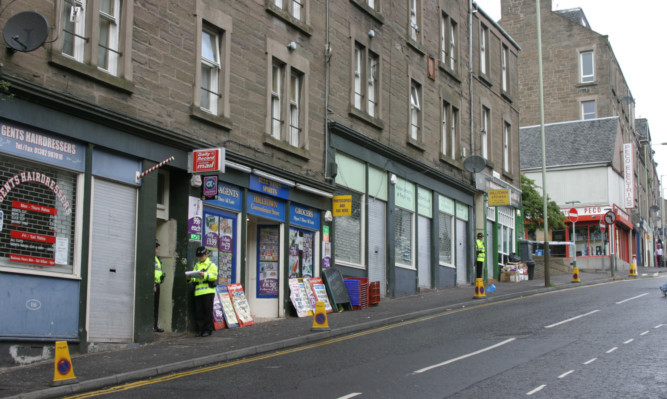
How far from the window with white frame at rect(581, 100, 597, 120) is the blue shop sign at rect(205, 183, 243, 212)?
149 feet

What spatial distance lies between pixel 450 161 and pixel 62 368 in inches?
857

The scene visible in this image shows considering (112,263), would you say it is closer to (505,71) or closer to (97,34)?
(97,34)

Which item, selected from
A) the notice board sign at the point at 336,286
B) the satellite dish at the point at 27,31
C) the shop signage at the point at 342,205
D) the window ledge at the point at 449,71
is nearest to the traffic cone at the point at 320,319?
the notice board sign at the point at 336,286

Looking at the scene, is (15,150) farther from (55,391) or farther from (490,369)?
(490,369)

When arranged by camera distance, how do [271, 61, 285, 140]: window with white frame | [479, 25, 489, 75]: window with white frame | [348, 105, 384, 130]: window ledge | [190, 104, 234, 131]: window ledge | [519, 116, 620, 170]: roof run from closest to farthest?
[190, 104, 234, 131]: window ledge
[271, 61, 285, 140]: window with white frame
[348, 105, 384, 130]: window ledge
[479, 25, 489, 75]: window with white frame
[519, 116, 620, 170]: roof

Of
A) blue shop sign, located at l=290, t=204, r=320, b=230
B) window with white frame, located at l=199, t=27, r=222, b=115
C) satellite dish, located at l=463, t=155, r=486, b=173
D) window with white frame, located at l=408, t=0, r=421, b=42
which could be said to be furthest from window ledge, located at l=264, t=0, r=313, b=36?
satellite dish, located at l=463, t=155, r=486, b=173

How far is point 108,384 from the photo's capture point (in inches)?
416

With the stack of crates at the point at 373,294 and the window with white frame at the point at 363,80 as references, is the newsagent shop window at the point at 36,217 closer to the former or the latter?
the stack of crates at the point at 373,294

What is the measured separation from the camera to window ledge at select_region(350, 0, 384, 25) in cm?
2370

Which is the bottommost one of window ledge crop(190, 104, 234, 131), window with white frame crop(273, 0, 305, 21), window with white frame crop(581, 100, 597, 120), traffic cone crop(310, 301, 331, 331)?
traffic cone crop(310, 301, 331, 331)

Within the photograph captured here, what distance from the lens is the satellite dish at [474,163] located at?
2978cm

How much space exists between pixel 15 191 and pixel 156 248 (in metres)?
3.99

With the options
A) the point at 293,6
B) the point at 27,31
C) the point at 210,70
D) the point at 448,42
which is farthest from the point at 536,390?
the point at 448,42

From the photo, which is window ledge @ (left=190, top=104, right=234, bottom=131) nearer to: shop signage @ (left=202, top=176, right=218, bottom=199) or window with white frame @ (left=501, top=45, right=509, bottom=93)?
shop signage @ (left=202, top=176, right=218, bottom=199)
